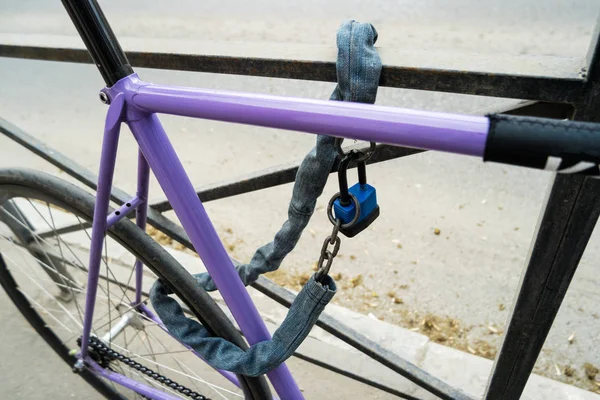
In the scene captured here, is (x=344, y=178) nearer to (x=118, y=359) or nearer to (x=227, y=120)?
(x=227, y=120)

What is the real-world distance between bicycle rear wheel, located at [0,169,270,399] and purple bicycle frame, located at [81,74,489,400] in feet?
0.30

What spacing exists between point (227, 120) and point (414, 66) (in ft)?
1.23

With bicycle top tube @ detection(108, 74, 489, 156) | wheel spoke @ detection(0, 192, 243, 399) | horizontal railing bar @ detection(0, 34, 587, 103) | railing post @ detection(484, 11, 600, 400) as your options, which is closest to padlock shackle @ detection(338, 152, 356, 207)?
bicycle top tube @ detection(108, 74, 489, 156)

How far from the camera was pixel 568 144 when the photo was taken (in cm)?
64

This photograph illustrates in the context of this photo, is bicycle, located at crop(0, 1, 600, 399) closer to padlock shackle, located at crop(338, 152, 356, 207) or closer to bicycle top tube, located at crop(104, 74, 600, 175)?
bicycle top tube, located at crop(104, 74, 600, 175)

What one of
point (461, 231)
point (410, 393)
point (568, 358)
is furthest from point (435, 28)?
point (410, 393)

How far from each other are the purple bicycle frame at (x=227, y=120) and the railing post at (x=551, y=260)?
1.22 feet

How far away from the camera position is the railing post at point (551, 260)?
0.94 m

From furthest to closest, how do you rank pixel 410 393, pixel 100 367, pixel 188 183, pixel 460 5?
pixel 460 5
pixel 410 393
pixel 100 367
pixel 188 183

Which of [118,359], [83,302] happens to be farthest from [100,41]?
[83,302]

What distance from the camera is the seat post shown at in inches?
39.6

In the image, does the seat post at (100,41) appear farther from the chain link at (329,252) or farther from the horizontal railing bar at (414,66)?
the chain link at (329,252)

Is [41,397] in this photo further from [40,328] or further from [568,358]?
[568,358]

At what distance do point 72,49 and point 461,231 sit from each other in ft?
7.71
